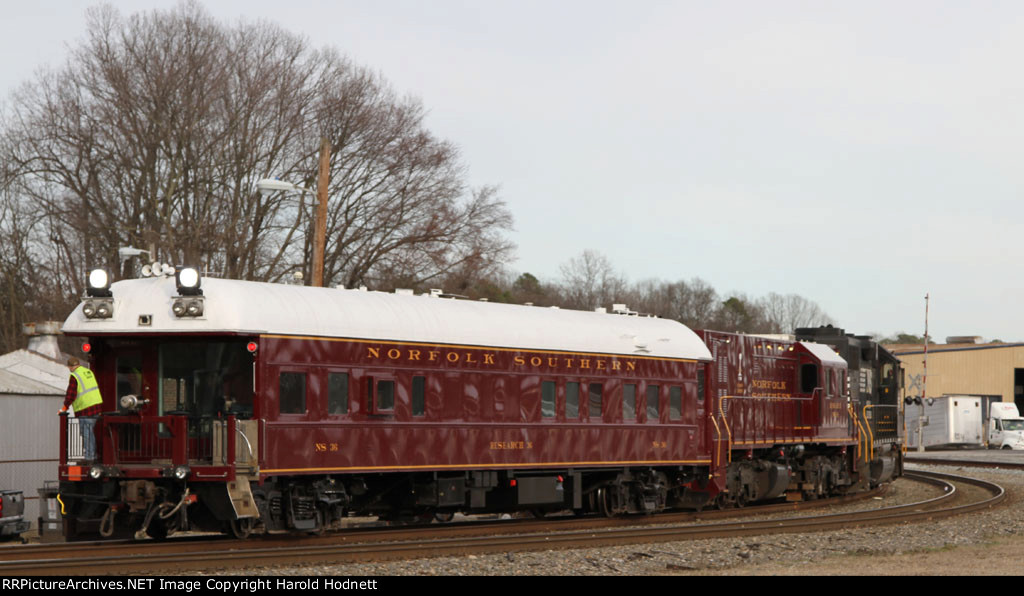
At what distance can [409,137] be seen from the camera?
49719 millimetres

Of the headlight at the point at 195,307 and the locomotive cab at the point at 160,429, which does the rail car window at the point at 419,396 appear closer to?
the locomotive cab at the point at 160,429

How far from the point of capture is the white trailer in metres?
71.4

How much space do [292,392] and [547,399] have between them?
17.6 feet

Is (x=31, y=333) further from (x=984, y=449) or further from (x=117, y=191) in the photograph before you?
(x=984, y=449)

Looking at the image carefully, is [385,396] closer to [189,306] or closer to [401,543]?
[401,543]

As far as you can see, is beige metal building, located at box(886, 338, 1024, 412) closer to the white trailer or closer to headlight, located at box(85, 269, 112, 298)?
the white trailer

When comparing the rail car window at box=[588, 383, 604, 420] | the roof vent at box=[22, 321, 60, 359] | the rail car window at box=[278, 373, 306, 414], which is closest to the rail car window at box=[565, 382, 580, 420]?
the rail car window at box=[588, 383, 604, 420]

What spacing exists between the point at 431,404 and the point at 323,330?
2345 mm

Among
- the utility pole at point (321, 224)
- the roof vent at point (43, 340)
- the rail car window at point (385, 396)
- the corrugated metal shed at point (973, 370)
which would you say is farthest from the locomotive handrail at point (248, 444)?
the corrugated metal shed at point (973, 370)

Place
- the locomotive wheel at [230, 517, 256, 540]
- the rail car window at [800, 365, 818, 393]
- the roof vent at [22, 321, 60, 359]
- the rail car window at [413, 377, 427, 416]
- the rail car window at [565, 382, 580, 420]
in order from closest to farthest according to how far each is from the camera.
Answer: the locomotive wheel at [230, 517, 256, 540] → the rail car window at [413, 377, 427, 416] → the rail car window at [565, 382, 580, 420] → the rail car window at [800, 365, 818, 393] → the roof vent at [22, 321, 60, 359]

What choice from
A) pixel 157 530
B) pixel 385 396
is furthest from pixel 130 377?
pixel 385 396

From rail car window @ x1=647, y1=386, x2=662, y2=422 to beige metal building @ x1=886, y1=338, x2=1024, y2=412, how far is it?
Answer: 68679 millimetres

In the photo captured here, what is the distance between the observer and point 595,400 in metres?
22.7

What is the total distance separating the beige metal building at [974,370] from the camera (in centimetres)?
8919
